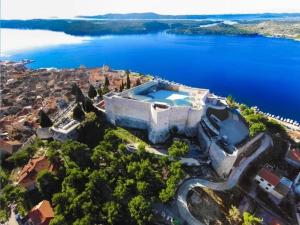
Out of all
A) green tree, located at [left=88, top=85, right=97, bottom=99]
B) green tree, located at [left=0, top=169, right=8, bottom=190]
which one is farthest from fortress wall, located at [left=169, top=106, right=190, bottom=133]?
green tree, located at [left=0, top=169, right=8, bottom=190]

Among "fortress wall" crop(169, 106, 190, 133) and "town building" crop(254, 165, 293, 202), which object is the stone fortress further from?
"town building" crop(254, 165, 293, 202)

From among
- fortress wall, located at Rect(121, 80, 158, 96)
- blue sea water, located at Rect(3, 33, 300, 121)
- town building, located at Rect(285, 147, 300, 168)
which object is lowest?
blue sea water, located at Rect(3, 33, 300, 121)

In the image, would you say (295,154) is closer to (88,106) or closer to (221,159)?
(221,159)

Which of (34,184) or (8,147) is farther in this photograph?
(8,147)

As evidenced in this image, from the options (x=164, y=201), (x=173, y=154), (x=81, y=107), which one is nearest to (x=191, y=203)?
(x=164, y=201)

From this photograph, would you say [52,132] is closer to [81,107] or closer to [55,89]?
[81,107]

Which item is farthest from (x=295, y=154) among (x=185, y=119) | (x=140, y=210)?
(x=140, y=210)

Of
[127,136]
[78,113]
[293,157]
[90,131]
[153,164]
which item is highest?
[78,113]
